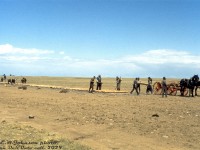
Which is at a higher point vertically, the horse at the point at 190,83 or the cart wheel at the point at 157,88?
the horse at the point at 190,83

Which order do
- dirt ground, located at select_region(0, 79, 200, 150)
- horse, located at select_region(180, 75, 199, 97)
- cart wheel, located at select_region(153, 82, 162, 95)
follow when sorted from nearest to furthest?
dirt ground, located at select_region(0, 79, 200, 150)
horse, located at select_region(180, 75, 199, 97)
cart wheel, located at select_region(153, 82, 162, 95)

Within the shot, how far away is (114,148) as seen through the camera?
1169 cm

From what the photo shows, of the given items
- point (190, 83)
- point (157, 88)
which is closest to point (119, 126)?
point (190, 83)

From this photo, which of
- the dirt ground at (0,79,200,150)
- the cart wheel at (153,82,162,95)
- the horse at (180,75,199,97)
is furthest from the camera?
the cart wheel at (153,82,162,95)

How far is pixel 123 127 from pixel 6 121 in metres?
4.87

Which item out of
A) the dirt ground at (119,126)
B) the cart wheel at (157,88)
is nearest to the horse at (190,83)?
the cart wheel at (157,88)

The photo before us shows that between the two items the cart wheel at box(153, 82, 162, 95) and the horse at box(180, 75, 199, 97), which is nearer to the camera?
the horse at box(180, 75, 199, 97)

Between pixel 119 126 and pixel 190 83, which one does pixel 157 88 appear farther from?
pixel 119 126

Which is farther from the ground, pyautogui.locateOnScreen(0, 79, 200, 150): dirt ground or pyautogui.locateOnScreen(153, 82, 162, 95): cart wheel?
pyautogui.locateOnScreen(153, 82, 162, 95): cart wheel

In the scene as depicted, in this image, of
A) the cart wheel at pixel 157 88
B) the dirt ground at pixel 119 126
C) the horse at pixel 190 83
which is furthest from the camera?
the cart wheel at pixel 157 88

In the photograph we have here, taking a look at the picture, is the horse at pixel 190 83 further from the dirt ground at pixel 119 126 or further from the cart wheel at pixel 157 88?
the dirt ground at pixel 119 126

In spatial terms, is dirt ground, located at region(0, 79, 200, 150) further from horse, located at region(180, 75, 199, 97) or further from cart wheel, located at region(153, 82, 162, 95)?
cart wheel, located at region(153, 82, 162, 95)

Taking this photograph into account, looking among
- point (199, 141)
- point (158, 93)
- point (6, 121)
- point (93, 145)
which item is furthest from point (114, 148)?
point (158, 93)

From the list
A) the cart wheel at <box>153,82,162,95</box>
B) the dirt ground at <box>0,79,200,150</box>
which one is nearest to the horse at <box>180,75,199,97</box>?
the cart wheel at <box>153,82,162,95</box>
